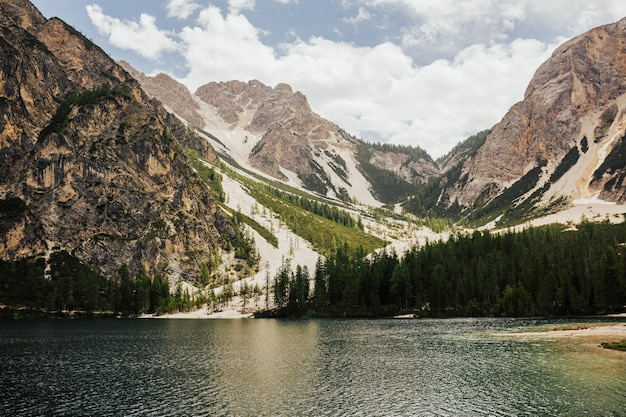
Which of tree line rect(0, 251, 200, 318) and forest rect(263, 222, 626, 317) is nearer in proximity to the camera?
forest rect(263, 222, 626, 317)

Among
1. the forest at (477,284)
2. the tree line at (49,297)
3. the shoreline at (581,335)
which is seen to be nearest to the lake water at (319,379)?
the shoreline at (581,335)

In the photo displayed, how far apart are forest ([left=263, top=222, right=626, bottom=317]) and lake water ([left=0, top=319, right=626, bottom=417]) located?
6344cm

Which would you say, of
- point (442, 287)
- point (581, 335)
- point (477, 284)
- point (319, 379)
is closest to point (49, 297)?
point (442, 287)

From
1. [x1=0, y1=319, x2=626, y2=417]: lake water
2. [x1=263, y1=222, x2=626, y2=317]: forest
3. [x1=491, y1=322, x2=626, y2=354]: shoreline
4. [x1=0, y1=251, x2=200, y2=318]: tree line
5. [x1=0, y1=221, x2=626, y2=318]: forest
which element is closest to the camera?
[x1=0, y1=319, x2=626, y2=417]: lake water

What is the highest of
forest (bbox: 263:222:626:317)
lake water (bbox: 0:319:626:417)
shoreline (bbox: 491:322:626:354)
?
forest (bbox: 263:222:626:317)

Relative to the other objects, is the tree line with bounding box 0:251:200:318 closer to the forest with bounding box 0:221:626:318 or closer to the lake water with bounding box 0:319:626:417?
the forest with bounding box 0:221:626:318

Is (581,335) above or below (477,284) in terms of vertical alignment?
below

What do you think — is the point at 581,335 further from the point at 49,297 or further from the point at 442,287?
the point at 49,297

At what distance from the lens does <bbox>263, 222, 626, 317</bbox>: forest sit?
133875 mm

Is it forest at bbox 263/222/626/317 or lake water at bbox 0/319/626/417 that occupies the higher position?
forest at bbox 263/222/626/317

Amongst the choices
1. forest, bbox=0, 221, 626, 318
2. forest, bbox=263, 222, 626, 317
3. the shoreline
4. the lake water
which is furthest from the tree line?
the shoreline

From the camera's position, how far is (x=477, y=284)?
525ft

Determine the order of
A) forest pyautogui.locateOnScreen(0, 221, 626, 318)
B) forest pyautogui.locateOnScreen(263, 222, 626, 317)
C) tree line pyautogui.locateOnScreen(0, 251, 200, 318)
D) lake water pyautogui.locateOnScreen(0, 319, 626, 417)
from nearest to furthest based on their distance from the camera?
1. lake water pyautogui.locateOnScreen(0, 319, 626, 417)
2. forest pyautogui.locateOnScreen(263, 222, 626, 317)
3. forest pyautogui.locateOnScreen(0, 221, 626, 318)
4. tree line pyautogui.locateOnScreen(0, 251, 200, 318)

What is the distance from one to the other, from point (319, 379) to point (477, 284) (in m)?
120
